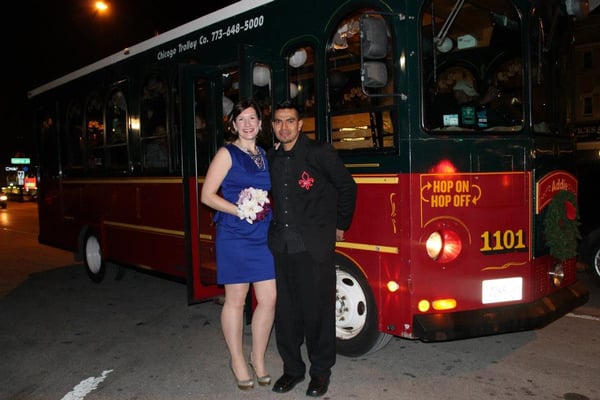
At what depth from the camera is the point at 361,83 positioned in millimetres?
3986

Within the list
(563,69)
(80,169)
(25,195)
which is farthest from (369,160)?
(25,195)

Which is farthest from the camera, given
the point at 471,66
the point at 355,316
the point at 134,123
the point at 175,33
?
the point at 134,123

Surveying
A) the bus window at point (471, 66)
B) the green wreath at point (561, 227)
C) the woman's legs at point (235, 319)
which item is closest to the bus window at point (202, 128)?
the woman's legs at point (235, 319)

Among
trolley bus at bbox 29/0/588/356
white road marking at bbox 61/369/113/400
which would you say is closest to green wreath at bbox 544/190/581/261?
trolley bus at bbox 29/0/588/356

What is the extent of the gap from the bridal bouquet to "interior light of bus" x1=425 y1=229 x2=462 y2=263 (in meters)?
1.21

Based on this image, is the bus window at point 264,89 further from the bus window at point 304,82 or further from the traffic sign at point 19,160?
the traffic sign at point 19,160

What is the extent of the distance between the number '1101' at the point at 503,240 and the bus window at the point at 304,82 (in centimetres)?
157

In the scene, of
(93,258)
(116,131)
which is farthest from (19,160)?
(116,131)

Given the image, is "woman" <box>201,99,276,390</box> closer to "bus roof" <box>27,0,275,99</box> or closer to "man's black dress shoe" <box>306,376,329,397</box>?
"man's black dress shoe" <box>306,376,329,397</box>

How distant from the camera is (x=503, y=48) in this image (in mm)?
4594

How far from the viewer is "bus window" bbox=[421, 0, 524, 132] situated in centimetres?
412

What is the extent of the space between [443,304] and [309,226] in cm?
120

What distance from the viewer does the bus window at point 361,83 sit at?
3902mm

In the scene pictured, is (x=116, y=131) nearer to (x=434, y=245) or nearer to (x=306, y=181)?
(x=306, y=181)
